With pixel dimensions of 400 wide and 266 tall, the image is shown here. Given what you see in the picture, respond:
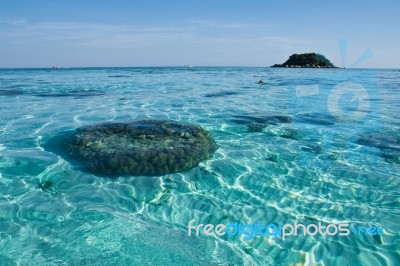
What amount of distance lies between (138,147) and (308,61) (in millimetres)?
100209

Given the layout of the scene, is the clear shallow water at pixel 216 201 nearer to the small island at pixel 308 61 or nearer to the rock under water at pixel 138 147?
the rock under water at pixel 138 147

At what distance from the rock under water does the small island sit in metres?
94.8

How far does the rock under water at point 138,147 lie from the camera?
22.0ft

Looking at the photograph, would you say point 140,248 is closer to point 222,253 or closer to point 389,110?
point 222,253

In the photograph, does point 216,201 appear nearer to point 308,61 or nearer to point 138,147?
point 138,147

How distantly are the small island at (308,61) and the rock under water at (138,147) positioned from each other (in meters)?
94.8

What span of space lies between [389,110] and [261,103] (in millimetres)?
6160

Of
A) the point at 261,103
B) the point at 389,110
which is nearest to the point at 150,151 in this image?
the point at 261,103

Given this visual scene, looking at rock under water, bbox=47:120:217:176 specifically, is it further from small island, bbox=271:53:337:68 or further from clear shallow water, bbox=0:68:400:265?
small island, bbox=271:53:337:68

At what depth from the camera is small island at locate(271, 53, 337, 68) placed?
9664 cm

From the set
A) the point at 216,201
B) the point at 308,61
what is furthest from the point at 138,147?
the point at 308,61

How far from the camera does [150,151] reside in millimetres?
7078

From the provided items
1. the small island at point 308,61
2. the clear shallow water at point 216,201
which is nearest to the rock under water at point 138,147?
the clear shallow water at point 216,201

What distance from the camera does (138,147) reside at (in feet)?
24.2
